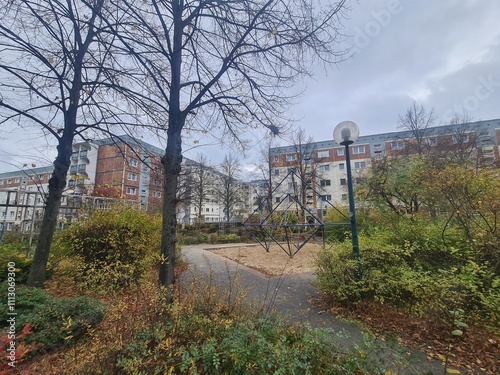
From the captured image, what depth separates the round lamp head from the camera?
4996 mm

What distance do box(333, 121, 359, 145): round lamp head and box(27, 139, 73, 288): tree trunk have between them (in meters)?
5.82

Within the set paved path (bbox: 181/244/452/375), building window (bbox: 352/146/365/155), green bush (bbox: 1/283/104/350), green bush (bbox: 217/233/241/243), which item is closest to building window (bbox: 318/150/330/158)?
building window (bbox: 352/146/365/155)

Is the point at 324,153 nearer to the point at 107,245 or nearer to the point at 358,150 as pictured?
the point at 358,150

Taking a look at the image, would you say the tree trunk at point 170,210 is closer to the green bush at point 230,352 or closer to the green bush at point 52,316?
the green bush at point 52,316

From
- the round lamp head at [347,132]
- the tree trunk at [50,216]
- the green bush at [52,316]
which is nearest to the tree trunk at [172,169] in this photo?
the green bush at [52,316]

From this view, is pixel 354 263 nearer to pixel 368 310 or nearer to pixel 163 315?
pixel 368 310

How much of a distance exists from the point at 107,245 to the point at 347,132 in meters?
5.95

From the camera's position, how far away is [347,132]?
5.02 m

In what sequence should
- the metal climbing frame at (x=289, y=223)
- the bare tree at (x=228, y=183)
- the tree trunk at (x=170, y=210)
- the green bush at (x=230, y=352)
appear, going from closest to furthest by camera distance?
the green bush at (x=230, y=352), the tree trunk at (x=170, y=210), the metal climbing frame at (x=289, y=223), the bare tree at (x=228, y=183)

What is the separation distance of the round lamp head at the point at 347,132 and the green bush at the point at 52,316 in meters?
5.29

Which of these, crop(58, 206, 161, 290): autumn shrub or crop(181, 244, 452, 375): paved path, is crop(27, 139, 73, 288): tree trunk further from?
crop(181, 244, 452, 375): paved path

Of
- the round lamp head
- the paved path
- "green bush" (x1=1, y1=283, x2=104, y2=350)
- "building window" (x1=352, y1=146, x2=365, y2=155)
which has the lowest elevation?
the paved path

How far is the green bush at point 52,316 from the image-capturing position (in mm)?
2734

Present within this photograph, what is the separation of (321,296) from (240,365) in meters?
3.60
